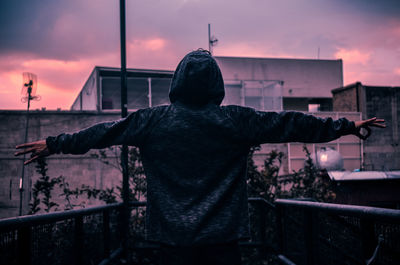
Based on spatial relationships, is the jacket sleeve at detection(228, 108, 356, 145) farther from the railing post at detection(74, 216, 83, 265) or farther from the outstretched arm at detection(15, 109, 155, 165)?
the railing post at detection(74, 216, 83, 265)

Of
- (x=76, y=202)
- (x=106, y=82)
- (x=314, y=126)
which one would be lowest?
(x=76, y=202)

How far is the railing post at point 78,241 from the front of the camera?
6.84 ft

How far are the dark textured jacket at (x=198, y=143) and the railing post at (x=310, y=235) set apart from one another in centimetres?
59

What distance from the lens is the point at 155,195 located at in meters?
1.81

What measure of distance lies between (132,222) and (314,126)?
11.1 feet

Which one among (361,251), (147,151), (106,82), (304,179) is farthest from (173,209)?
(106,82)

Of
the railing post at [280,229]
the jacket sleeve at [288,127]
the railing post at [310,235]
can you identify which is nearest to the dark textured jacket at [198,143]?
the jacket sleeve at [288,127]

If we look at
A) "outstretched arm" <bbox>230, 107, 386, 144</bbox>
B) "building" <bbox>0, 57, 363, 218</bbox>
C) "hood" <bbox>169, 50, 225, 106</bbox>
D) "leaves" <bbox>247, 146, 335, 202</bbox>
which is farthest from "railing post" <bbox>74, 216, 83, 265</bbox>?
"building" <bbox>0, 57, 363, 218</bbox>

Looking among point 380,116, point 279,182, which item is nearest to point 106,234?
point 279,182

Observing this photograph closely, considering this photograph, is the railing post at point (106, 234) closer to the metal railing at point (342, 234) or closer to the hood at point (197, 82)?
the hood at point (197, 82)

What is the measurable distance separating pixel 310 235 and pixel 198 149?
1.01 metres

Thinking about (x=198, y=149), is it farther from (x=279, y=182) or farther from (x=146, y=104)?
(x=146, y=104)

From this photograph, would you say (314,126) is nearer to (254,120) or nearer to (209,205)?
(254,120)

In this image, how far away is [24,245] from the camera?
1477 millimetres
